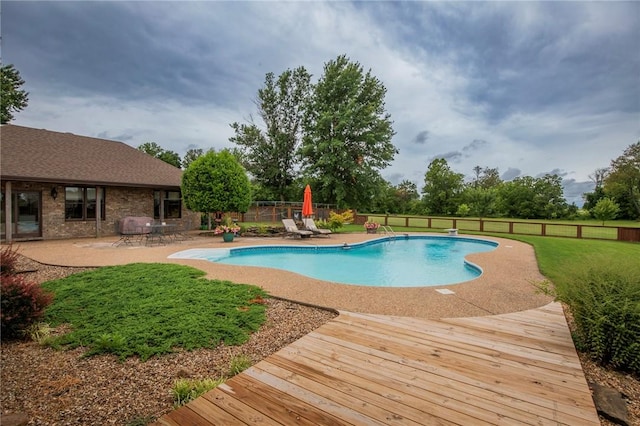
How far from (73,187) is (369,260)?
12.4 meters

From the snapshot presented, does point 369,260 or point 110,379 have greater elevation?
point 110,379

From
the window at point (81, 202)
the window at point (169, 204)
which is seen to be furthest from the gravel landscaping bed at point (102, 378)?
the window at point (169, 204)

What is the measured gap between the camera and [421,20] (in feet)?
31.1

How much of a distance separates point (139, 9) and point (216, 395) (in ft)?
28.4

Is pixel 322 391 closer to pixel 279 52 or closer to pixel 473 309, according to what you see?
pixel 473 309

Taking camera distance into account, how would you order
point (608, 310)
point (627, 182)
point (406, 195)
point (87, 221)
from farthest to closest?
point (406, 195)
point (627, 182)
point (87, 221)
point (608, 310)

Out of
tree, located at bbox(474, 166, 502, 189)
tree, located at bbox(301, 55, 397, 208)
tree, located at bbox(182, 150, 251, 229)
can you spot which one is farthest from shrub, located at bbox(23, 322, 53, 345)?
tree, located at bbox(474, 166, 502, 189)

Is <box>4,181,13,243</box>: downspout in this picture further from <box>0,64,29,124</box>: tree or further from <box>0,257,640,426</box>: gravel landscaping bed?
<box>0,257,640,426</box>: gravel landscaping bed

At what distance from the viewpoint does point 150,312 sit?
4168mm

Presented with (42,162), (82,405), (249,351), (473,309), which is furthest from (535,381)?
(42,162)

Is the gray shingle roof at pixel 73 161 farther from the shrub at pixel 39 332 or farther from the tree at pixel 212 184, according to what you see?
the shrub at pixel 39 332

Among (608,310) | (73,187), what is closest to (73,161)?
(73,187)

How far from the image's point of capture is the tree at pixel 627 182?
28.6m

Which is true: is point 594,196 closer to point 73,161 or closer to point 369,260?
point 369,260
